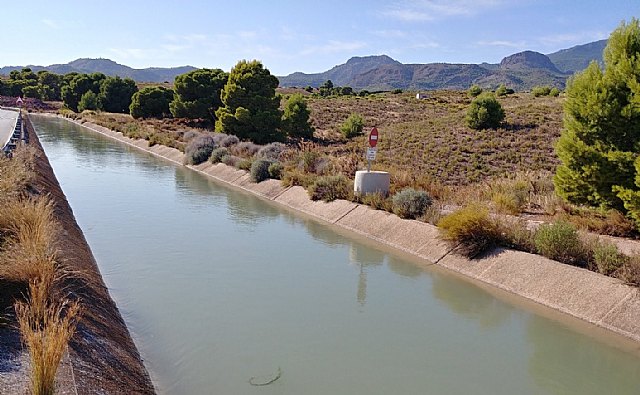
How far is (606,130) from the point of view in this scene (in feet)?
39.1

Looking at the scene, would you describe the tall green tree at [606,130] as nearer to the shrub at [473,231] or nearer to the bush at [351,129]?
the shrub at [473,231]

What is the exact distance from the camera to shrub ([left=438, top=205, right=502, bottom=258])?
11.5m

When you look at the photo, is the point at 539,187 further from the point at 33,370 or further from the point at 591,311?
the point at 33,370

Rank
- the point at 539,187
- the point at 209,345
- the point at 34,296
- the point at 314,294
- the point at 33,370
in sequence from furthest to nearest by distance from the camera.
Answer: the point at 539,187 → the point at 314,294 → the point at 209,345 → the point at 34,296 → the point at 33,370

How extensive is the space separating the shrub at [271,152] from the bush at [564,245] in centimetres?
1521

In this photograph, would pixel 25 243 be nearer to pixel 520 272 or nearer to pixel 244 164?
pixel 520 272

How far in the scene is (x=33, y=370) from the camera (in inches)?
161

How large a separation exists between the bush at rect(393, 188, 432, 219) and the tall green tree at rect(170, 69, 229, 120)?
120 feet

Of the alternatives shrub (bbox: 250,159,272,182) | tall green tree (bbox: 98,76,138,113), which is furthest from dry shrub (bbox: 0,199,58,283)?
tall green tree (bbox: 98,76,138,113)

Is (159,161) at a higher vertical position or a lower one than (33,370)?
lower

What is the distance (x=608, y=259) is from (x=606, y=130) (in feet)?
13.0

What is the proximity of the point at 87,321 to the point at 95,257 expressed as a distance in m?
5.64

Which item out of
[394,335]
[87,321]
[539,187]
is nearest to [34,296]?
[87,321]

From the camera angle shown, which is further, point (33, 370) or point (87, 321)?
point (87, 321)
